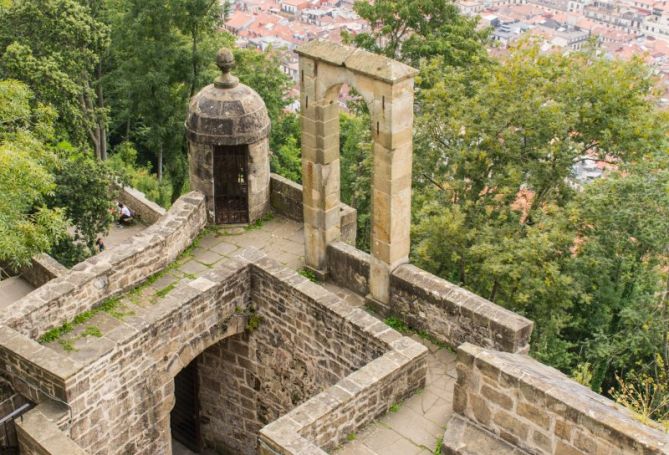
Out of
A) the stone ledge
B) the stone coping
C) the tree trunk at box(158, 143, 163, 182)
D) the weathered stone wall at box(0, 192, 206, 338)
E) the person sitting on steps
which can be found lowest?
the tree trunk at box(158, 143, 163, 182)

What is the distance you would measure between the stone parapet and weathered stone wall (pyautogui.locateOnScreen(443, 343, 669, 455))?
0.80 meters

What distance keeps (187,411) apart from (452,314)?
569 cm

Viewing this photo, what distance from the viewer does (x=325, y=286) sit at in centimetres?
1362

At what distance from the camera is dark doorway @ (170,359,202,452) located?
48.9ft

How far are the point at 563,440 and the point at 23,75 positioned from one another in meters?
16.0

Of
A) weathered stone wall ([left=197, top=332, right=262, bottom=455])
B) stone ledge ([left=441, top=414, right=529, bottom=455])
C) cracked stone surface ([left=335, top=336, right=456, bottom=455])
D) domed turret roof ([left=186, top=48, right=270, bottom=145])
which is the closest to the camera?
stone ledge ([left=441, top=414, right=529, bottom=455])

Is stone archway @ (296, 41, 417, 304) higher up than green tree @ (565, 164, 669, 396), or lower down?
higher up

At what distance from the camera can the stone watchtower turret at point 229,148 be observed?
14.3 meters

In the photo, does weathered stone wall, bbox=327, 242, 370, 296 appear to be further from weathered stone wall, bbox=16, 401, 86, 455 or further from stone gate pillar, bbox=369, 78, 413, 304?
weathered stone wall, bbox=16, 401, 86, 455

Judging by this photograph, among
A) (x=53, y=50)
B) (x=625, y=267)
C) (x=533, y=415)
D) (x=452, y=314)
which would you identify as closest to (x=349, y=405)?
(x=533, y=415)

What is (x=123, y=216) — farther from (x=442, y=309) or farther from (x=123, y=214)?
(x=442, y=309)

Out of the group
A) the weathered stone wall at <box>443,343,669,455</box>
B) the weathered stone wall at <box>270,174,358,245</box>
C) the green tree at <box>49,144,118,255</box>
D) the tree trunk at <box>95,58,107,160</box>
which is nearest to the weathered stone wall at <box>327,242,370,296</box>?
the weathered stone wall at <box>270,174,358,245</box>

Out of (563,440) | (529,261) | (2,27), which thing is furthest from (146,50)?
(563,440)

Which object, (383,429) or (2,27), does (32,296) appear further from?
(2,27)
